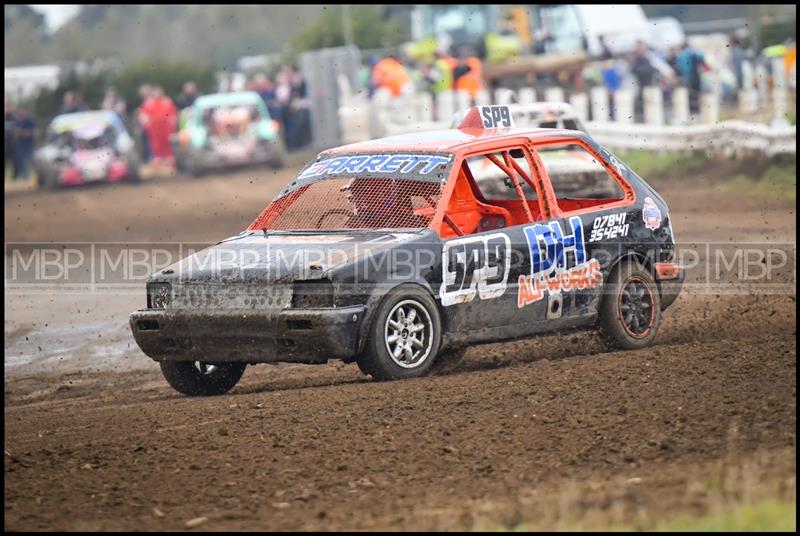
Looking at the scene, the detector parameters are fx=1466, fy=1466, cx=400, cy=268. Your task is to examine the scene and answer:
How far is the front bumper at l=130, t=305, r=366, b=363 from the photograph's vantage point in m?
7.82

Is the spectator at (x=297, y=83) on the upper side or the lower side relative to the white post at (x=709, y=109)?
upper

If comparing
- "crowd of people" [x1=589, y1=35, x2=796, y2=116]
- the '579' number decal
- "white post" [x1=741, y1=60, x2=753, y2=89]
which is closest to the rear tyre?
the '579' number decal

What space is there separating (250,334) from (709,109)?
15.1m

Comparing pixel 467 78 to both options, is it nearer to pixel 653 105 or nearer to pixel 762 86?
pixel 653 105

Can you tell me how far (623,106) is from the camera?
2330cm

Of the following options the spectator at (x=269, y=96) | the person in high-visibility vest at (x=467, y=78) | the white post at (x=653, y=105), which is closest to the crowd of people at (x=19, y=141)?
the spectator at (x=269, y=96)

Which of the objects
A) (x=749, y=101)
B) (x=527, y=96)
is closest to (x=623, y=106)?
(x=527, y=96)

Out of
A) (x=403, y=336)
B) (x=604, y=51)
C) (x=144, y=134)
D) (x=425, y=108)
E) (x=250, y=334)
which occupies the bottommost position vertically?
(x=403, y=336)

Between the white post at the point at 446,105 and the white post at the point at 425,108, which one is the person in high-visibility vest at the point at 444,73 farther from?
the white post at the point at 446,105

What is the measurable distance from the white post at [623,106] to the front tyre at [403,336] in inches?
602

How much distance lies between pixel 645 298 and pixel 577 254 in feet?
2.31

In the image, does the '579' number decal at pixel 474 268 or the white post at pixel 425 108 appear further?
the white post at pixel 425 108

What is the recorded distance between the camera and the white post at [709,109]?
2162 cm

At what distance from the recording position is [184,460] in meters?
6.45
